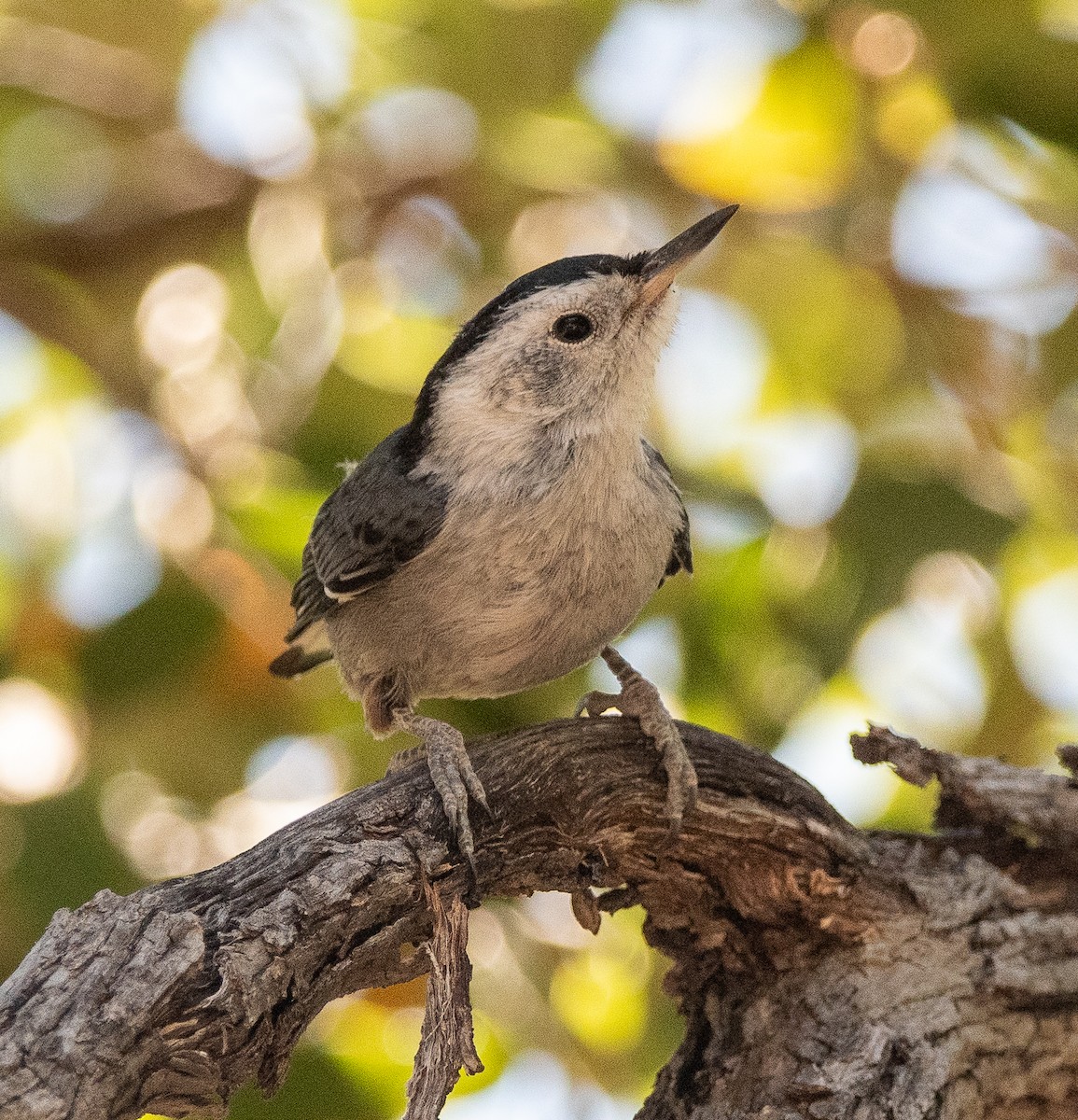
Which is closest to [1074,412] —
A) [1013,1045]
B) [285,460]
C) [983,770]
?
[983,770]

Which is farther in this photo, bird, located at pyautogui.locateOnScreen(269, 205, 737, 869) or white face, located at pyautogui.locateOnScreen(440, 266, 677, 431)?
white face, located at pyautogui.locateOnScreen(440, 266, 677, 431)

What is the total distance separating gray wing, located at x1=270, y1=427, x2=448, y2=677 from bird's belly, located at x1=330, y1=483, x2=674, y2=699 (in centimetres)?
5

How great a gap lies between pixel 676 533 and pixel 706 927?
970mm

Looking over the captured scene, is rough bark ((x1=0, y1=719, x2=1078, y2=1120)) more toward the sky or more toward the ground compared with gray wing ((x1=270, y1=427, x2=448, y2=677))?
more toward the ground

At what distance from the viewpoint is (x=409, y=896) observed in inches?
97.7

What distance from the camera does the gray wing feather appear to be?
318 cm

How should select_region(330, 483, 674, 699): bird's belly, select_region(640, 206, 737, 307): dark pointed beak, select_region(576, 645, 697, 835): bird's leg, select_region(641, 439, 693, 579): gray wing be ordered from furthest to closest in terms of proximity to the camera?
select_region(641, 439, 693, 579): gray wing, select_region(640, 206, 737, 307): dark pointed beak, select_region(330, 483, 674, 699): bird's belly, select_region(576, 645, 697, 835): bird's leg

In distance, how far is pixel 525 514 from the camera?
3.08 meters

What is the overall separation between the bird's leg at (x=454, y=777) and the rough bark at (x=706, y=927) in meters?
0.03

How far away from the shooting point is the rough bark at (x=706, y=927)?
7.23 ft

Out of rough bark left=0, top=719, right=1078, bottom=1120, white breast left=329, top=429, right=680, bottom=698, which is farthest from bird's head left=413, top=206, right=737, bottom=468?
rough bark left=0, top=719, right=1078, bottom=1120

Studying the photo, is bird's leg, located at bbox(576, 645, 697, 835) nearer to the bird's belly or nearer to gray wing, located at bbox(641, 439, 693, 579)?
the bird's belly

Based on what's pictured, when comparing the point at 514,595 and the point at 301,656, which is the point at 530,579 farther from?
the point at 301,656

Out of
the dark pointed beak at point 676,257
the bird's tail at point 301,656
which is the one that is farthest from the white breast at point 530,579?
the bird's tail at point 301,656
